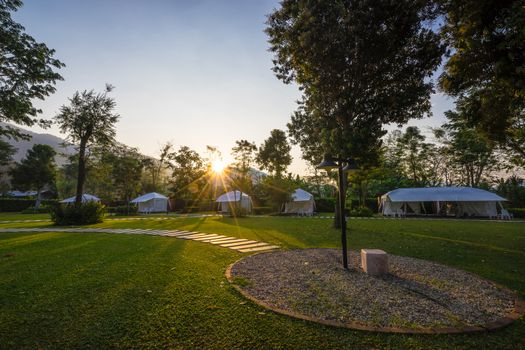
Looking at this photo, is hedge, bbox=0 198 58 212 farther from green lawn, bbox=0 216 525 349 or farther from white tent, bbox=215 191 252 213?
green lawn, bbox=0 216 525 349

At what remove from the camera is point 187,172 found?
38844 millimetres

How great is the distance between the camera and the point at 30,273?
4.94m

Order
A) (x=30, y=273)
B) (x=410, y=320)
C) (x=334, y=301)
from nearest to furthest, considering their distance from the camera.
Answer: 1. (x=410, y=320)
2. (x=334, y=301)
3. (x=30, y=273)

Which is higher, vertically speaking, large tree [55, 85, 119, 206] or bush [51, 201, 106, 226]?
large tree [55, 85, 119, 206]

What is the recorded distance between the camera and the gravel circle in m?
3.01

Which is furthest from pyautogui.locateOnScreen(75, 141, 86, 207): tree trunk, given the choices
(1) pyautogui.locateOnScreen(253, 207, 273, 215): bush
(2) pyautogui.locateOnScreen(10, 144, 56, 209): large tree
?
(2) pyautogui.locateOnScreen(10, 144, 56, 209): large tree

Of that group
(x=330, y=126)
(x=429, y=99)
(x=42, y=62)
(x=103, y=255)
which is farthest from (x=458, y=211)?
(x=42, y=62)

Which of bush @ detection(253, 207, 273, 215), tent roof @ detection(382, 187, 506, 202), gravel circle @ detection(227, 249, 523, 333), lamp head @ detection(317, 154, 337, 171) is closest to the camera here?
gravel circle @ detection(227, 249, 523, 333)

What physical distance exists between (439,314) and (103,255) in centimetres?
757

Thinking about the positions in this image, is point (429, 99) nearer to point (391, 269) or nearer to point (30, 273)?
point (391, 269)

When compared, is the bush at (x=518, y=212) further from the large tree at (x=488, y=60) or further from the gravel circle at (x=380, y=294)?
the gravel circle at (x=380, y=294)

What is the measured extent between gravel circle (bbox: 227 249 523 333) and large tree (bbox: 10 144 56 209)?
5494 cm

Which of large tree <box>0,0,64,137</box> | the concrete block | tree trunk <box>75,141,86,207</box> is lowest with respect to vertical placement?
the concrete block

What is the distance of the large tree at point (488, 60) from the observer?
15.7 feet
